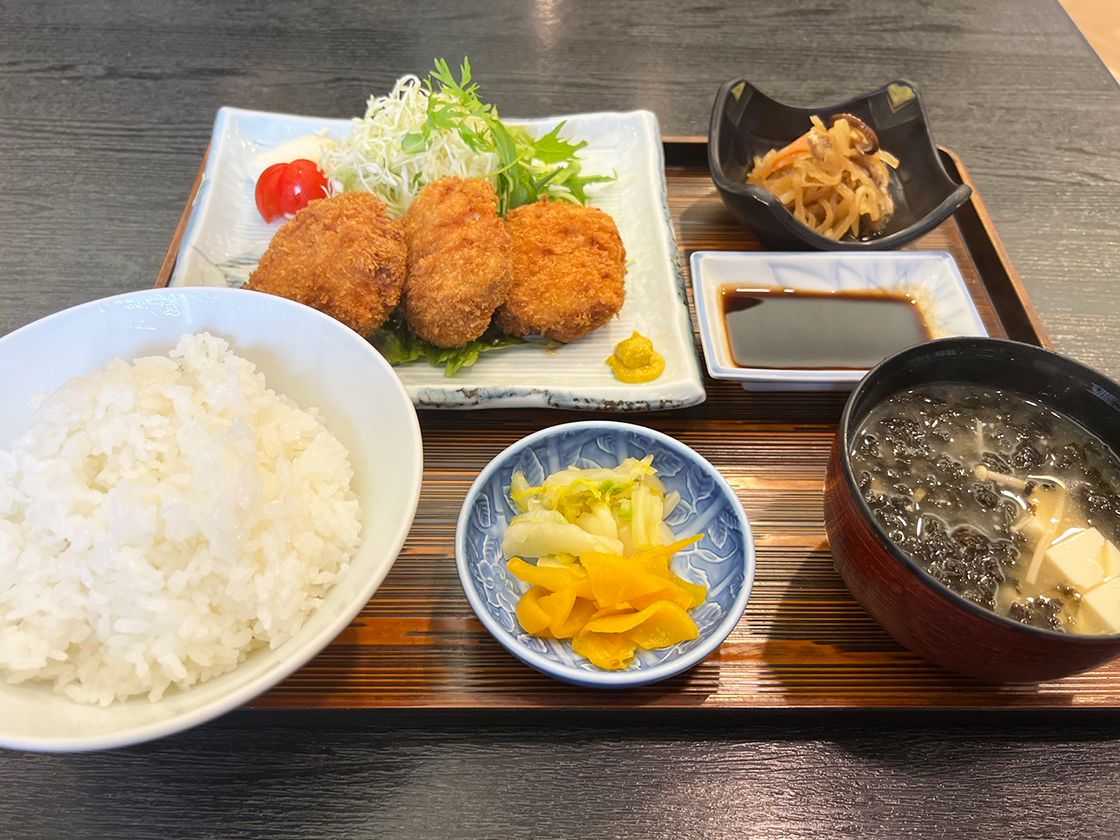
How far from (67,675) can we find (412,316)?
1.32m

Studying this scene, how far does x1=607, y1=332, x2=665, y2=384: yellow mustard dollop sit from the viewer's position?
221cm

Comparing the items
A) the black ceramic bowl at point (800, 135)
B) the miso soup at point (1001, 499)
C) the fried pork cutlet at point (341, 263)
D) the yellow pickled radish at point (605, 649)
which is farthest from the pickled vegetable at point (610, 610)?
the black ceramic bowl at point (800, 135)

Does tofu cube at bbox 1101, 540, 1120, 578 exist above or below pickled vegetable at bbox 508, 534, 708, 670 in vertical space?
above

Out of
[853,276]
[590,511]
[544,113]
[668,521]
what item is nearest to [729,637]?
[668,521]

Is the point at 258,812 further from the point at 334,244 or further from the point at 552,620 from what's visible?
the point at 334,244

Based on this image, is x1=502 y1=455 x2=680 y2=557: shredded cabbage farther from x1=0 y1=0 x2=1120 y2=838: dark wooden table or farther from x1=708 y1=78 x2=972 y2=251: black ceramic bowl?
x1=708 y1=78 x2=972 y2=251: black ceramic bowl

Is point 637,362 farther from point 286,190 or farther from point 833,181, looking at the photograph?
point 286,190

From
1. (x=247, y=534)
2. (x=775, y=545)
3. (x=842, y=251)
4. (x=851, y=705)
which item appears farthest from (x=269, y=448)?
(x=842, y=251)

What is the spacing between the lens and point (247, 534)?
4.57 feet

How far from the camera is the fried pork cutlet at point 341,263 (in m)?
2.21

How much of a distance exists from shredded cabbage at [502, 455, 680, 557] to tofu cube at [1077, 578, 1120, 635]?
846 millimetres

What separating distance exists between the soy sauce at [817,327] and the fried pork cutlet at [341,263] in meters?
1.11

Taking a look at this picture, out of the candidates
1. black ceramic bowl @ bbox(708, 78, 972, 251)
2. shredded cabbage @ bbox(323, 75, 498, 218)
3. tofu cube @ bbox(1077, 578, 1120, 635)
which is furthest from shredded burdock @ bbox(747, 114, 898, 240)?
tofu cube @ bbox(1077, 578, 1120, 635)

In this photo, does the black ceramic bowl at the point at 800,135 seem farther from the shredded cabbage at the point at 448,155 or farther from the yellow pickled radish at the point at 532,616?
the yellow pickled radish at the point at 532,616
